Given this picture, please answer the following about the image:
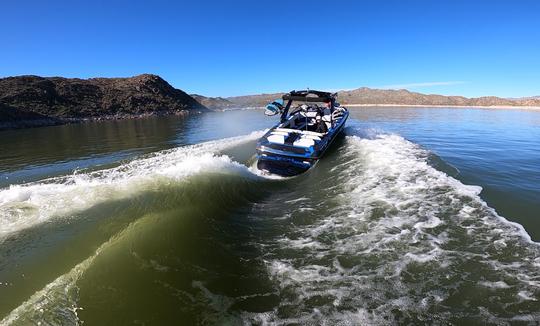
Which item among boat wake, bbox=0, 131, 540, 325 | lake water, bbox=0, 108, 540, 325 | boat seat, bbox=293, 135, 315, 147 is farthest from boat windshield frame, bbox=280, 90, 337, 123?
boat wake, bbox=0, 131, 540, 325

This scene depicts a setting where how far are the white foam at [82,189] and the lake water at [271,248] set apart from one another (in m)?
0.07

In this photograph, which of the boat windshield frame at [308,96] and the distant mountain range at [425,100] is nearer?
the boat windshield frame at [308,96]

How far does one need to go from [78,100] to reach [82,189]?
228ft

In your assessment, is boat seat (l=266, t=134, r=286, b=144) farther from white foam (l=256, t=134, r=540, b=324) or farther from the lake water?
white foam (l=256, t=134, r=540, b=324)

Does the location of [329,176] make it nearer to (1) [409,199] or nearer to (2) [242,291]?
(1) [409,199]

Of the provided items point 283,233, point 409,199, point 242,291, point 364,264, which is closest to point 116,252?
point 242,291

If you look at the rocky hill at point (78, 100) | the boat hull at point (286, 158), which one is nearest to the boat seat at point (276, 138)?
the boat hull at point (286, 158)

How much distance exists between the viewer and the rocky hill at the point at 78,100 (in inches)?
2065

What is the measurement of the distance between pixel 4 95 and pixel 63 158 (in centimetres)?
5595

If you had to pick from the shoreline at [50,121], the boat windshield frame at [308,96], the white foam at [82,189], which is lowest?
the white foam at [82,189]

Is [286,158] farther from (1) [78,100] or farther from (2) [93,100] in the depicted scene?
(2) [93,100]

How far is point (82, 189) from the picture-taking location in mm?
10086

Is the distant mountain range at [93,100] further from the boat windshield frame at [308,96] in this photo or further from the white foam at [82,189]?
the boat windshield frame at [308,96]

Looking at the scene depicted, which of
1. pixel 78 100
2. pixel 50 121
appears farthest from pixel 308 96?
pixel 78 100
